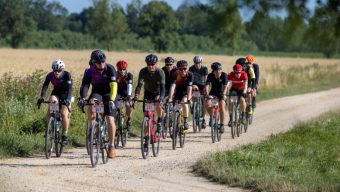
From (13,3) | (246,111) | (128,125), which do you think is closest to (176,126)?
(128,125)

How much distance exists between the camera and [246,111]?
71.9 ft

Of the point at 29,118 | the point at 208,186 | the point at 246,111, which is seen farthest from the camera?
the point at 246,111

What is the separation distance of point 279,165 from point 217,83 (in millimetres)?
5761

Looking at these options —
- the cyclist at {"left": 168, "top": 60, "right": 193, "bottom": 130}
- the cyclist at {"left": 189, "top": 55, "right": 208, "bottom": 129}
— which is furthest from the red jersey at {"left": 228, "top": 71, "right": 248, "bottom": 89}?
the cyclist at {"left": 168, "top": 60, "right": 193, "bottom": 130}

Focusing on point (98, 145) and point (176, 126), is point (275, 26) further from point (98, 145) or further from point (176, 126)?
point (176, 126)

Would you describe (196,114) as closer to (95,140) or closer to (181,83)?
(181,83)

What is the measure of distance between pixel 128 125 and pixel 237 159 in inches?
171

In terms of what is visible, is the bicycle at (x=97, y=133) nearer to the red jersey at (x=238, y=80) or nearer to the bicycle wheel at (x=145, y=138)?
the bicycle wheel at (x=145, y=138)

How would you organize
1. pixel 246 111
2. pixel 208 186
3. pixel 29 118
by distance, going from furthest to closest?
pixel 246 111, pixel 29 118, pixel 208 186

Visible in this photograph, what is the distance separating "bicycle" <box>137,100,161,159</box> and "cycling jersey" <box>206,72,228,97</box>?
353cm

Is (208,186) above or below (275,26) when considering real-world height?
below

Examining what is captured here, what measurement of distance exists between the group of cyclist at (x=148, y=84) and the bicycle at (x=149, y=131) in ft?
0.74

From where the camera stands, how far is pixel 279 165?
1371 cm

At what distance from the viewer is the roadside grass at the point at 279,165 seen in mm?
11740
